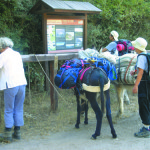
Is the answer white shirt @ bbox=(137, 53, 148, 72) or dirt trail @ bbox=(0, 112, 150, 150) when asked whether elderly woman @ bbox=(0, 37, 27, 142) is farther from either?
white shirt @ bbox=(137, 53, 148, 72)

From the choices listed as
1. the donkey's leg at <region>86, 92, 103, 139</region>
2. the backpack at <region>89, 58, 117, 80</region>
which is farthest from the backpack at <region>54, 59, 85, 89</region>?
the donkey's leg at <region>86, 92, 103, 139</region>

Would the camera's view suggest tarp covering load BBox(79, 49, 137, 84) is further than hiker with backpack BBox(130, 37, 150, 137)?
Yes

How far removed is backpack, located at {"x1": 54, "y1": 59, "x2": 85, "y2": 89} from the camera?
4.06 metres

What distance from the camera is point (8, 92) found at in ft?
12.5

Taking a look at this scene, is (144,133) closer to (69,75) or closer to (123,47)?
(69,75)

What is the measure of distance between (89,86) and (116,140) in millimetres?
1172

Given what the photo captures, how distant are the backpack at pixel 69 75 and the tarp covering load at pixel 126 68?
1.05 m

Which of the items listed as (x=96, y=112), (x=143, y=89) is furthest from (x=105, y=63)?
(x=96, y=112)

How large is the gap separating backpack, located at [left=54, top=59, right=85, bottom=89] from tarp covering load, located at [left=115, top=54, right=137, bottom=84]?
1.05 meters

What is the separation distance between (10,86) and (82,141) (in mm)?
1722

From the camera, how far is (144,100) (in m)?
4.11

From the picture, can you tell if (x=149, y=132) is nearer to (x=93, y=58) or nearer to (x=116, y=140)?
(x=116, y=140)

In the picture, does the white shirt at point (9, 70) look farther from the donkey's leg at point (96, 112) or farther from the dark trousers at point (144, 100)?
the dark trousers at point (144, 100)

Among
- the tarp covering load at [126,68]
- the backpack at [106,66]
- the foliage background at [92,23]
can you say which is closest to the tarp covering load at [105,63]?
the backpack at [106,66]
